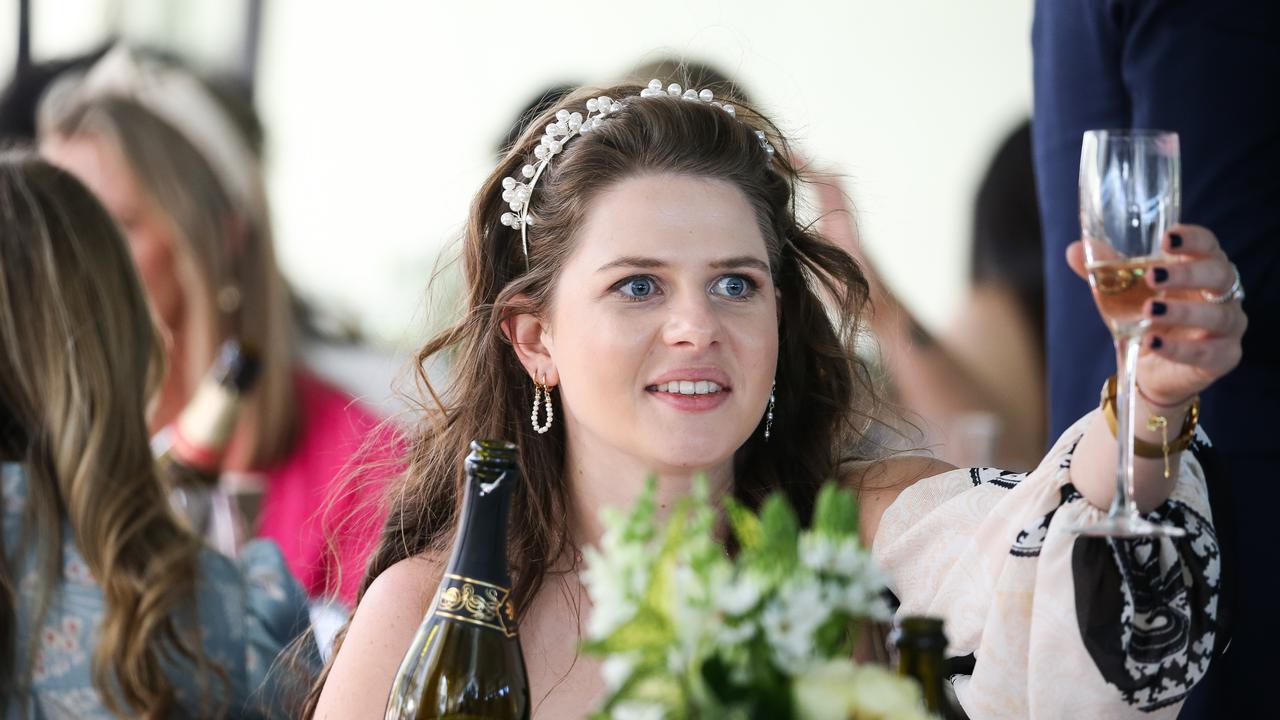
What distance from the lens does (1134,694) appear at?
137 centimetres

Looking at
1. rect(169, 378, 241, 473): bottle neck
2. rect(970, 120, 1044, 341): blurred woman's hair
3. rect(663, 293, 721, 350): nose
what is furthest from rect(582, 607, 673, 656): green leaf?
rect(970, 120, 1044, 341): blurred woman's hair

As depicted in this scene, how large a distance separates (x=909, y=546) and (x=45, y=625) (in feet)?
4.06

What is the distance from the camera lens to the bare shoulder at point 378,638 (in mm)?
1791

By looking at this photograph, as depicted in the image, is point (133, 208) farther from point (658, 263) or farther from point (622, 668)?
point (622, 668)

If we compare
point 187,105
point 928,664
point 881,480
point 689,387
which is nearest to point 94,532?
point 689,387

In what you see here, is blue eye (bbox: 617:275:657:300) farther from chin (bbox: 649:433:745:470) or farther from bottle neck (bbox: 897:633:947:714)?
bottle neck (bbox: 897:633:947:714)

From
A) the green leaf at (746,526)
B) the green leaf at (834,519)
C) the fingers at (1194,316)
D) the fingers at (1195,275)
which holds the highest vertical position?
the fingers at (1195,275)

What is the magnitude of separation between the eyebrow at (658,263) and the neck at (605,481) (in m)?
0.25

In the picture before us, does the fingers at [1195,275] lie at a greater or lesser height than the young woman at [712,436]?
greater

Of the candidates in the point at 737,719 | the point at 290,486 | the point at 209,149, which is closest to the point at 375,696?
the point at 737,719

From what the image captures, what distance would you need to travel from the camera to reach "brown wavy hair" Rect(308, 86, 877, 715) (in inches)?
79.1

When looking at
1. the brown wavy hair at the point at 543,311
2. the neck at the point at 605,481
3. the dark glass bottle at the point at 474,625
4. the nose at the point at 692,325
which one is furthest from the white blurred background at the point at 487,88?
the dark glass bottle at the point at 474,625

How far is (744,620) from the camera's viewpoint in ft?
2.77

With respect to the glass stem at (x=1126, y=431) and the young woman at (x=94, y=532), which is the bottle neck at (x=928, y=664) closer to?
the glass stem at (x=1126, y=431)
